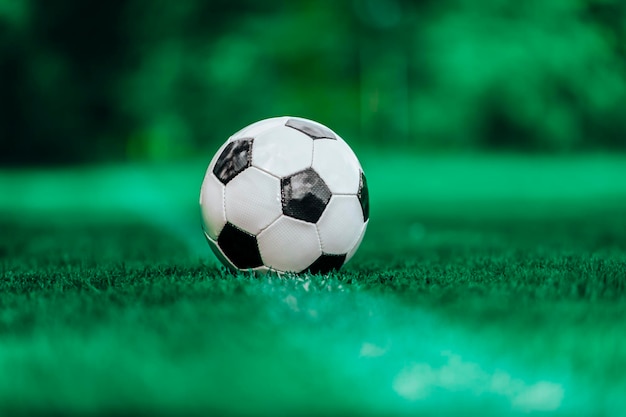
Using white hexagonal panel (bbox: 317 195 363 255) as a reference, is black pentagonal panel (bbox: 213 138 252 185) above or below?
above

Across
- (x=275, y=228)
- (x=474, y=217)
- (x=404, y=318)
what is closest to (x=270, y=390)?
(x=404, y=318)

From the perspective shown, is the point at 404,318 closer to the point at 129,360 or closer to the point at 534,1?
the point at 129,360

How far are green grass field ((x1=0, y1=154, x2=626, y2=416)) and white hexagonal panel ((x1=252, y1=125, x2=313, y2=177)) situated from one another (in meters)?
0.39

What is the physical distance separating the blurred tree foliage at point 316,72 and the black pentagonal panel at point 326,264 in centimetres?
1287

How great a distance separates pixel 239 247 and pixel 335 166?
1.48 ft

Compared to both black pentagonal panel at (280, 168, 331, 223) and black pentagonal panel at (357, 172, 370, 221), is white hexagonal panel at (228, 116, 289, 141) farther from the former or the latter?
black pentagonal panel at (357, 172, 370, 221)

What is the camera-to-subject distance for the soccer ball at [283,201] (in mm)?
2533

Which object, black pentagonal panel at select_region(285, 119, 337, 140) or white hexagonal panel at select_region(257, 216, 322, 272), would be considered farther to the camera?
black pentagonal panel at select_region(285, 119, 337, 140)

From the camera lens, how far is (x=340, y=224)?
2.61 meters

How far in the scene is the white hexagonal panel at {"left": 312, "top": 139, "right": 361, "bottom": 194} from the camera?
2.59 metres

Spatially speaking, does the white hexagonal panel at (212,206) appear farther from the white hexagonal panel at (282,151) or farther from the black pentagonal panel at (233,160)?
the white hexagonal panel at (282,151)

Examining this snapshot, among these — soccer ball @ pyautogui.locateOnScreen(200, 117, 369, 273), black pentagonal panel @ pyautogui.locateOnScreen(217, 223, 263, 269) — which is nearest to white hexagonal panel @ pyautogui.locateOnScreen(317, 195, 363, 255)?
soccer ball @ pyautogui.locateOnScreen(200, 117, 369, 273)

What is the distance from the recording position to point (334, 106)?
1662 cm

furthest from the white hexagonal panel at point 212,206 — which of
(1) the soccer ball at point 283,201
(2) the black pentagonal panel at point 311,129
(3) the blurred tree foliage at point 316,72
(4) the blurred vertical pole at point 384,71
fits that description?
(4) the blurred vertical pole at point 384,71
